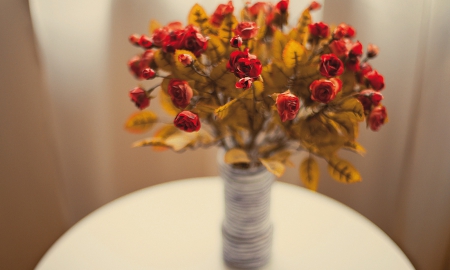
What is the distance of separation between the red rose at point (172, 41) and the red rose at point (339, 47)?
0.76 feet

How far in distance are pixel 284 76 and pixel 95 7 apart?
71 centimetres

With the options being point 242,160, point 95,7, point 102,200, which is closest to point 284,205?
point 242,160

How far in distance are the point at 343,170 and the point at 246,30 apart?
28cm

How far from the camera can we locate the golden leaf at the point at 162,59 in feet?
2.06

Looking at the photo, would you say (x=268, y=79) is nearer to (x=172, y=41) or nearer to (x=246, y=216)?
(x=172, y=41)

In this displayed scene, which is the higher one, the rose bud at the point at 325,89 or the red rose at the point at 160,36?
the red rose at the point at 160,36

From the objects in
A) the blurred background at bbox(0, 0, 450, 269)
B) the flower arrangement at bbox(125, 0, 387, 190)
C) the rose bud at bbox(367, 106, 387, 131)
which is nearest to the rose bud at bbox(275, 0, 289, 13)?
the flower arrangement at bbox(125, 0, 387, 190)

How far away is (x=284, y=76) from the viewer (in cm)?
60

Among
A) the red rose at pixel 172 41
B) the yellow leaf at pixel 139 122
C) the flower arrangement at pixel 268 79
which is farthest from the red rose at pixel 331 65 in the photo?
the yellow leaf at pixel 139 122

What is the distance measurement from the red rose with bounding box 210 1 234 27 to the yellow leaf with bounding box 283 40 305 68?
11 cm

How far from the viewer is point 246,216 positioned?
0.73 meters

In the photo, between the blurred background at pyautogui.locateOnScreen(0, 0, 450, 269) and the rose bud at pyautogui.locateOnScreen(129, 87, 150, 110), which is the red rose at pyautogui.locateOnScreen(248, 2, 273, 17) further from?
the blurred background at pyautogui.locateOnScreen(0, 0, 450, 269)

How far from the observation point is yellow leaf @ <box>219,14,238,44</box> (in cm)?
63

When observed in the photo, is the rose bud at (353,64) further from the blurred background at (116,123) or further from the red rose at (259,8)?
the blurred background at (116,123)
